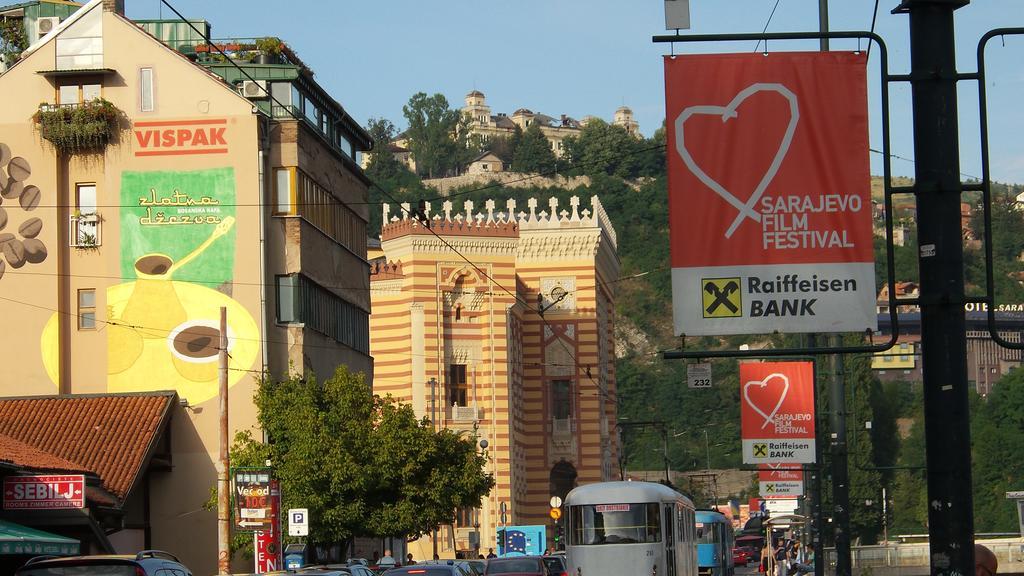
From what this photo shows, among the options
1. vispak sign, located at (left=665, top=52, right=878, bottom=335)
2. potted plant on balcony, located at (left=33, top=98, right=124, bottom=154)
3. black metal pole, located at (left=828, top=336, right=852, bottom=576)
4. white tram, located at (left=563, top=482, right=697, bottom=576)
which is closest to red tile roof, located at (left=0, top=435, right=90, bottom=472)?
white tram, located at (left=563, top=482, right=697, bottom=576)

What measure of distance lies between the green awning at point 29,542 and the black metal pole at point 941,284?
1969 cm

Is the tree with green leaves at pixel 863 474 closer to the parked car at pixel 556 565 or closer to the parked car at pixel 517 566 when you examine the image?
the parked car at pixel 556 565

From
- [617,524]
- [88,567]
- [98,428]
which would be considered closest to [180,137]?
[98,428]

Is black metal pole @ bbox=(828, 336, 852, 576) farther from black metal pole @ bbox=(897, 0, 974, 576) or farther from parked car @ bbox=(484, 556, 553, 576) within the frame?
black metal pole @ bbox=(897, 0, 974, 576)

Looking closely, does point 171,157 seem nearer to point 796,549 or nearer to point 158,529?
point 158,529

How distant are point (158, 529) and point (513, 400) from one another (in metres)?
37.0

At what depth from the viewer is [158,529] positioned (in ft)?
→ 151

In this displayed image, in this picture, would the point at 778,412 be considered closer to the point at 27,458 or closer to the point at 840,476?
the point at 840,476

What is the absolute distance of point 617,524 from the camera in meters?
32.4

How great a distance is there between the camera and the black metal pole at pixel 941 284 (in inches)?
355

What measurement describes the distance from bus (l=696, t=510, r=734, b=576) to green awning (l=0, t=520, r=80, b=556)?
28.2 metres

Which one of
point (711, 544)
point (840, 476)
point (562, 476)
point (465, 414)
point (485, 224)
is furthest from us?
point (562, 476)

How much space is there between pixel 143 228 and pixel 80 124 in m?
3.67

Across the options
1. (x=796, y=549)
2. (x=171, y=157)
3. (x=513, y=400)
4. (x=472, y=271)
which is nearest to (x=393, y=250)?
(x=472, y=271)
